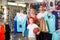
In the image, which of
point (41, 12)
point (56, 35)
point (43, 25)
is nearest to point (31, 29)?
point (43, 25)

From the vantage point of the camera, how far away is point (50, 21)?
8.21ft

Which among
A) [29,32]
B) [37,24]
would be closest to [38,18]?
[37,24]

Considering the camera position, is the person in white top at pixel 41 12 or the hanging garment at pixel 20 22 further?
the hanging garment at pixel 20 22

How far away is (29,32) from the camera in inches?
104

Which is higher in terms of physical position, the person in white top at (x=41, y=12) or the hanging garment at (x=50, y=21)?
the person in white top at (x=41, y=12)

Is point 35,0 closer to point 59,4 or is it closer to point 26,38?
point 59,4

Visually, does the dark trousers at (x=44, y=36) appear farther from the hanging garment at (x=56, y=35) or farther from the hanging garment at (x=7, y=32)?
the hanging garment at (x=7, y=32)

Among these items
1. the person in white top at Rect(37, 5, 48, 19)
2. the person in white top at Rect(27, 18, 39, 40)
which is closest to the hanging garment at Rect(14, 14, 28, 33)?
the person in white top at Rect(27, 18, 39, 40)

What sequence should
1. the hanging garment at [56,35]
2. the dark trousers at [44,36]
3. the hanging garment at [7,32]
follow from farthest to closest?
the hanging garment at [7,32]
the dark trousers at [44,36]
the hanging garment at [56,35]

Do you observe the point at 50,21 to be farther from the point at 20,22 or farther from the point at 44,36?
the point at 20,22

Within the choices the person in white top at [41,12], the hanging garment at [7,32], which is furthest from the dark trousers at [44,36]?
the hanging garment at [7,32]

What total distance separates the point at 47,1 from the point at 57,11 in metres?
0.22

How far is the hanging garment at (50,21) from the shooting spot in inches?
98.0

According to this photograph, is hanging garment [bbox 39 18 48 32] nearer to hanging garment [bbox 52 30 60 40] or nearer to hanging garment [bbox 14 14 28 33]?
hanging garment [bbox 52 30 60 40]
